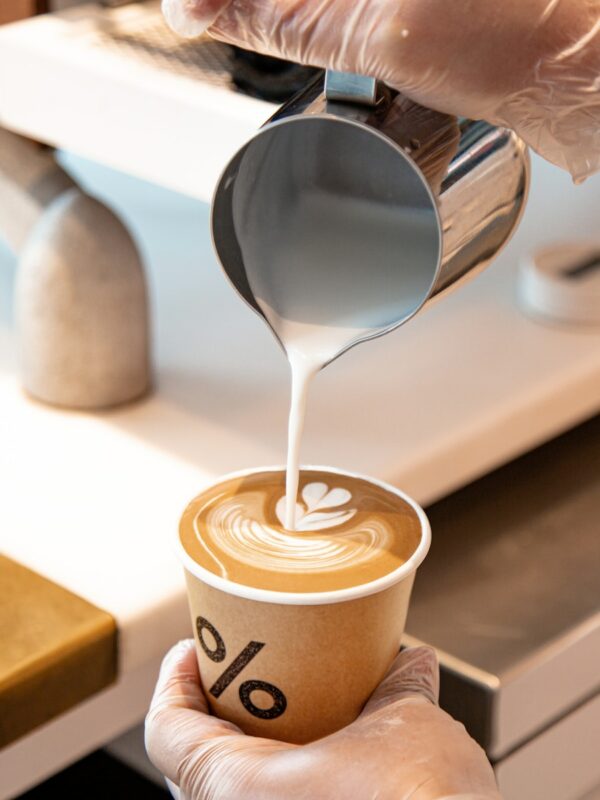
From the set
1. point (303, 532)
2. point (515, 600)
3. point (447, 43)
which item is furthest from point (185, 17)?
point (515, 600)

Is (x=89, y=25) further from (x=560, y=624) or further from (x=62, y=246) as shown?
(x=560, y=624)

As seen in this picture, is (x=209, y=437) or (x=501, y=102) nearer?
(x=501, y=102)

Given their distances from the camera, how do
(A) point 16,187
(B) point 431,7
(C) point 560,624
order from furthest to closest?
(A) point 16,187 < (C) point 560,624 < (B) point 431,7

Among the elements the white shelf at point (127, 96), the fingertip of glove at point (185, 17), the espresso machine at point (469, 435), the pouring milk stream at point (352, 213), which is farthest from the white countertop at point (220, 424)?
the fingertip of glove at point (185, 17)

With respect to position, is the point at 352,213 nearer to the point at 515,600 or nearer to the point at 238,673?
the point at 238,673

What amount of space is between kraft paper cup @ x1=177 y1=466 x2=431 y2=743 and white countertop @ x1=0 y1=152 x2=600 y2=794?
0.28 metres

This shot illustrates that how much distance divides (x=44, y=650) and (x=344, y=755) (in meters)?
0.32

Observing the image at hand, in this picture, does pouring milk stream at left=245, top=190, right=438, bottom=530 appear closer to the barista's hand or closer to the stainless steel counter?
the barista's hand

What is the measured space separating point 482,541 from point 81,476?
1.15ft

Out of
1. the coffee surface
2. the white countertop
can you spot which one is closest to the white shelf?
the white countertop

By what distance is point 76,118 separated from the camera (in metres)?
1.17

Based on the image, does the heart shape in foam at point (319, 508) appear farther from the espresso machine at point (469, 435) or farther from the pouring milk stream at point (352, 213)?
the espresso machine at point (469, 435)

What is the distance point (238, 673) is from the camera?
729 millimetres

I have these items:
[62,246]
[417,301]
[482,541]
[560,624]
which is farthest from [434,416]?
[417,301]
